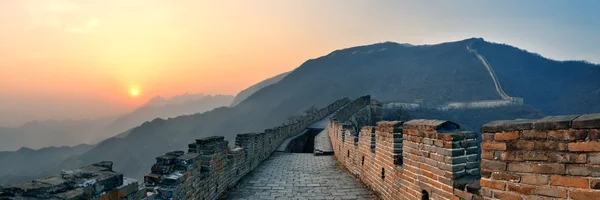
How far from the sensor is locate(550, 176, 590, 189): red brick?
2.17 m

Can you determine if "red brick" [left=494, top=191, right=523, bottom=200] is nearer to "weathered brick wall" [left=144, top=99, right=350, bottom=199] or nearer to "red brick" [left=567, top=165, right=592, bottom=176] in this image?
"red brick" [left=567, top=165, right=592, bottom=176]

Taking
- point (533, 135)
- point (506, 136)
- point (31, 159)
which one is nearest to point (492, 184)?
point (506, 136)

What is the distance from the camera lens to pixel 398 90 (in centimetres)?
9356

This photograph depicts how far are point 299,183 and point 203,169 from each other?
2605 mm

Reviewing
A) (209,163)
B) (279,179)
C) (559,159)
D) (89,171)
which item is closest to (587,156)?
(559,159)

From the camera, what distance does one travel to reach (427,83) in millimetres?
91625

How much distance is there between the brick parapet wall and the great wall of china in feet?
0.04

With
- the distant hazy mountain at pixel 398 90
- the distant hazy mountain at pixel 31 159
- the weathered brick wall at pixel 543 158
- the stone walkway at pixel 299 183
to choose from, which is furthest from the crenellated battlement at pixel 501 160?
the distant hazy mountain at pixel 31 159

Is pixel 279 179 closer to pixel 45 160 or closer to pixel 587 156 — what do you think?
pixel 587 156

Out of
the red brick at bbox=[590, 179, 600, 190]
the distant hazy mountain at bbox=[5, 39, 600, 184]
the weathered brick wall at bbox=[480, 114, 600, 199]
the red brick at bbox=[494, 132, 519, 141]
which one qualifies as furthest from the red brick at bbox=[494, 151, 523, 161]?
the distant hazy mountain at bbox=[5, 39, 600, 184]

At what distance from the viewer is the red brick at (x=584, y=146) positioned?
210 centimetres

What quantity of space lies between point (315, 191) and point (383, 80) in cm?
10686

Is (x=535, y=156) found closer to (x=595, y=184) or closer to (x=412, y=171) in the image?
(x=595, y=184)

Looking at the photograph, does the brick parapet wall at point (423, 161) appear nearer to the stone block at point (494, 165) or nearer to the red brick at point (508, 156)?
the stone block at point (494, 165)
